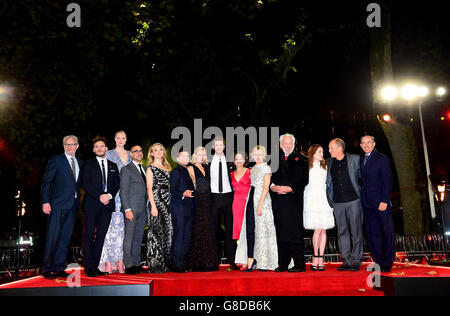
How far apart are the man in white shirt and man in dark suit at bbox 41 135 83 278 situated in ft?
7.04

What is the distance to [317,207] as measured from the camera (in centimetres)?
657

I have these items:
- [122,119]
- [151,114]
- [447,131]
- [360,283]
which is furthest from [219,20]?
[447,131]

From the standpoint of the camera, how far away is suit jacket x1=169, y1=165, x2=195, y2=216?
6500 millimetres

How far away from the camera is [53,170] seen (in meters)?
6.08

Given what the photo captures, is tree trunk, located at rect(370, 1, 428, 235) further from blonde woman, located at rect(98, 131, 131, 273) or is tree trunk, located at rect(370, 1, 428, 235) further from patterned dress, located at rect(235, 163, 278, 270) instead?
blonde woman, located at rect(98, 131, 131, 273)

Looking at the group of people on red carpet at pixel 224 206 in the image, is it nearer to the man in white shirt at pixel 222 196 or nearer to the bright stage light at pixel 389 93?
the man in white shirt at pixel 222 196

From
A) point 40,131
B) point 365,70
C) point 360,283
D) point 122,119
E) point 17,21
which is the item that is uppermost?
point 365,70

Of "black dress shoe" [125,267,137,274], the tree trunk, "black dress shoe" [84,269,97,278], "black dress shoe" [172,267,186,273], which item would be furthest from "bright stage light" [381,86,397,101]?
"black dress shoe" [84,269,97,278]

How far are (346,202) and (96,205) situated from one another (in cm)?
388

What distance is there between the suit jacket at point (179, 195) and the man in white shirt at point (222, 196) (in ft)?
1.38

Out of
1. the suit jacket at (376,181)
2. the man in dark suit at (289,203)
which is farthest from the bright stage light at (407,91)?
the man in dark suit at (289,203)

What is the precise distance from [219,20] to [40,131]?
6.23m

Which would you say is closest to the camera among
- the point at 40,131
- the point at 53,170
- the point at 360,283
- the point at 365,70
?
the point at 360,283

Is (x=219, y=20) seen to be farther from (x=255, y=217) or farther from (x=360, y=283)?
(x=360, y=283)
